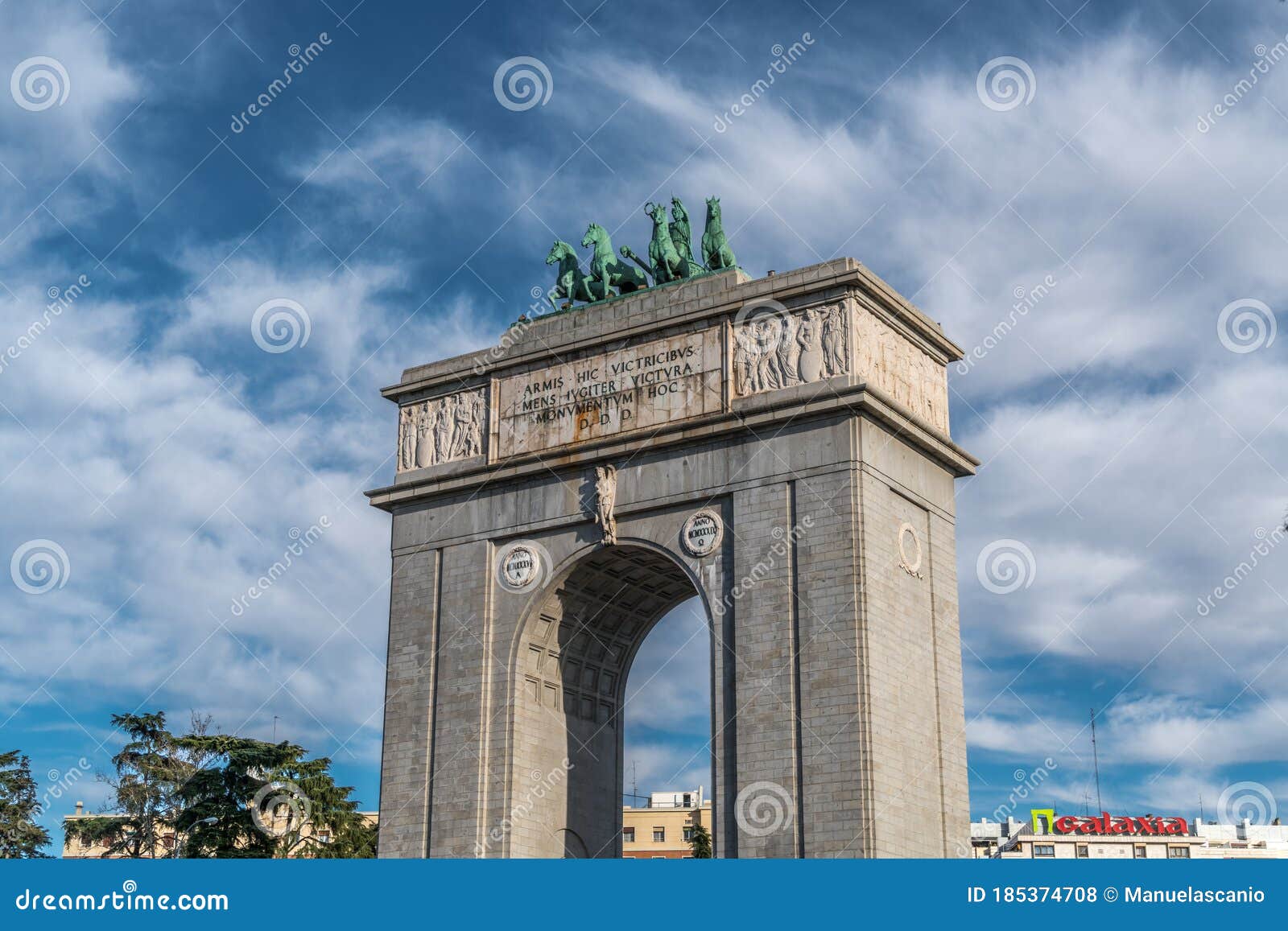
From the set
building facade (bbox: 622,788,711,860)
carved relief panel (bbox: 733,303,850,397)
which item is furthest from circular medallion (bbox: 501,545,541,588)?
building facade (bbox: 622,788,711,860)

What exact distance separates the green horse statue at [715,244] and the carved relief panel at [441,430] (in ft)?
20.8

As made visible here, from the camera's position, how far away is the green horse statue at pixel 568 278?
3762 cm

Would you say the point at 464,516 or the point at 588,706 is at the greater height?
the point at 464,516

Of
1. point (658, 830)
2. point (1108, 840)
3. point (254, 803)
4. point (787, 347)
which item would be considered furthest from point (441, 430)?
point (1108, 840)

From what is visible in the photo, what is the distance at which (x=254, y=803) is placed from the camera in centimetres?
4838

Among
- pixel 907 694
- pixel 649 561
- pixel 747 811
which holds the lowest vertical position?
pixel 747 811

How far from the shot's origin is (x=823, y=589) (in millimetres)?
31047

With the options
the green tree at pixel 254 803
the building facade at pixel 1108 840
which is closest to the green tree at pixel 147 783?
the green tree at pixel 254 803

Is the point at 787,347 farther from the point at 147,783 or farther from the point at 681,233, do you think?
the point at 147,783

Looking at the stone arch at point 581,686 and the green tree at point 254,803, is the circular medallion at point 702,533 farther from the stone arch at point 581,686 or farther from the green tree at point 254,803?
the green tree at point 254,803

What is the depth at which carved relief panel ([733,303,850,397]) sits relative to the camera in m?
32.5

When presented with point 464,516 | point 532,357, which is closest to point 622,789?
point 464,516
